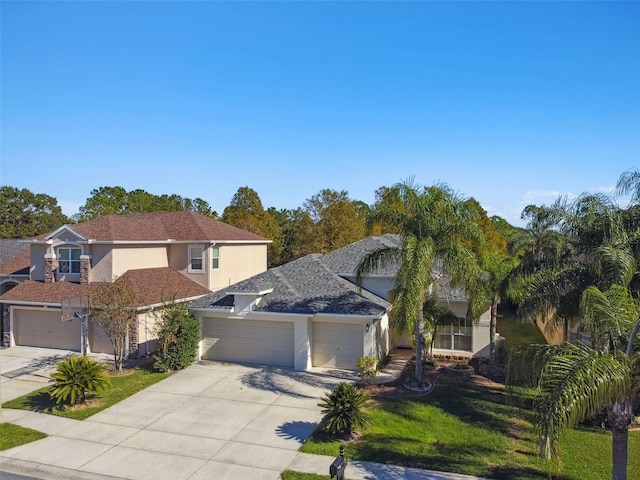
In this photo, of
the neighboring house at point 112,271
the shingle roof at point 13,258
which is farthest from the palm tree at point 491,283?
the shingle roof at point 13,258

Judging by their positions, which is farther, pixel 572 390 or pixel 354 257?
pixel 354 257

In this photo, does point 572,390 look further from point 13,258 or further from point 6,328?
point 13,258

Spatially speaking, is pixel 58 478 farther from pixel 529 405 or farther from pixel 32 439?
pixel 529 405

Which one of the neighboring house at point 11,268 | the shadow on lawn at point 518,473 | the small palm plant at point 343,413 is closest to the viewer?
the shadow on lawn at point 518,473

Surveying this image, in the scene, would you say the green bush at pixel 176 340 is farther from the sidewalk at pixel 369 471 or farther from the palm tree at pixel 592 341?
the palm tree at pixel 592 341

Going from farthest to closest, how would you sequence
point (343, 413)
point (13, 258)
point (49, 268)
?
1. point (13, 258)
2. point (49, 268)
3. point (343, 413)

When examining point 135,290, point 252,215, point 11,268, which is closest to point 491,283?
point 135,290

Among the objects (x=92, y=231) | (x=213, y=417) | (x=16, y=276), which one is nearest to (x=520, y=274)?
(x=213, y=417)
